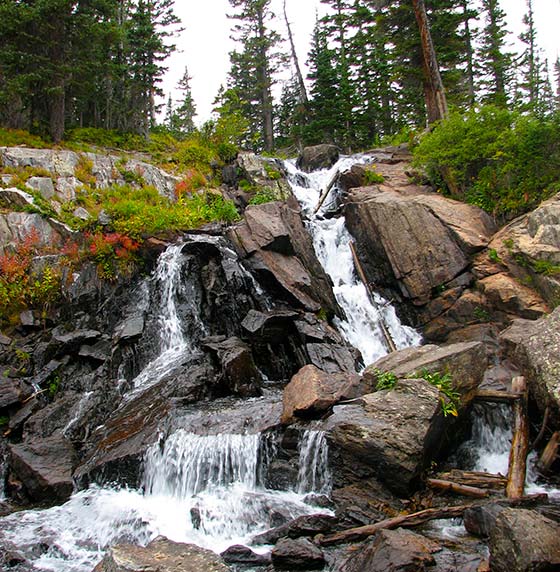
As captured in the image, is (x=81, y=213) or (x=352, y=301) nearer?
(x=352, y=301)

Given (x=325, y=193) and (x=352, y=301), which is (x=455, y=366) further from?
(x=325, y=193)

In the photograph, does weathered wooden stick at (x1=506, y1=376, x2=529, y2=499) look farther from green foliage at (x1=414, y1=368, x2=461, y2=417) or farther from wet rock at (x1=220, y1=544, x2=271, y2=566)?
wet rock at (x1=220, y1=544, x2=271, y2=566)

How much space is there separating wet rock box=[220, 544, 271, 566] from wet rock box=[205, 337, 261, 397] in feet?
14.8

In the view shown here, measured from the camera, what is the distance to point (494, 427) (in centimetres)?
922

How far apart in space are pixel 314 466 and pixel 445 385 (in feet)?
9.89

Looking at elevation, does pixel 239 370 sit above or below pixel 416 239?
below

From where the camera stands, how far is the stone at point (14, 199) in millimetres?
15797

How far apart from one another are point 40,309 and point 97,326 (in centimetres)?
218

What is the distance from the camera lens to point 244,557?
20.6ft

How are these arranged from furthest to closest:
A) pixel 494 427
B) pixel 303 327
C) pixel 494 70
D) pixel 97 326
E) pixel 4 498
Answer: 1. pixel 494 70
2. pixel 97 326
3. pixel 303 327
4. pixel 494 427
5. pixel 4 498

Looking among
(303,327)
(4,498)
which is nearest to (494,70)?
(303,327)

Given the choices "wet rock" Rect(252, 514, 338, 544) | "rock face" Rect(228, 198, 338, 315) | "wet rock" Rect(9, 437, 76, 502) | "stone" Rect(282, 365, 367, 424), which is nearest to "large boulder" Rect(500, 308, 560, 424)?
"stone" Rect(282, 365, 367, 424)

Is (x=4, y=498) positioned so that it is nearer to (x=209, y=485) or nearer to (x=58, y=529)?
(x=58, y=529)

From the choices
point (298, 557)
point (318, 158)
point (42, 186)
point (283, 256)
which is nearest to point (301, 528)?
point (298, 557)
